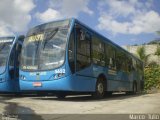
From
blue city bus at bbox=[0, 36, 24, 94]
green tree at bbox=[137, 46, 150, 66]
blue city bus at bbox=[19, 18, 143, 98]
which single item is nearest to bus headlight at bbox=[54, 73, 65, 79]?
blue city bus at bbox=[19, 18, 143, 98]

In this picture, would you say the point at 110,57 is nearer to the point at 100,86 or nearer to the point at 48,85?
the point at 100,86

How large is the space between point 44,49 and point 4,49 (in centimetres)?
347

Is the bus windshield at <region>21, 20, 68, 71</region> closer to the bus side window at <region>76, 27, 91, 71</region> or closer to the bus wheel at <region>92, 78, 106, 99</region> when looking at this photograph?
the bus side window at <region>76, 27, 91, 71</region>

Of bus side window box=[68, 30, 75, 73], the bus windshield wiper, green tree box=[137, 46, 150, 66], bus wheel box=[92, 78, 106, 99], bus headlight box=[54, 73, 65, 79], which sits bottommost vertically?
bus wheel box=[92, 78, 106, 99]

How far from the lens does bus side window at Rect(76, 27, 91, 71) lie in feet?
41.1

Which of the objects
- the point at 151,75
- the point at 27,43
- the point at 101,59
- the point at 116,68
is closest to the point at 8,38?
the point at 27,43

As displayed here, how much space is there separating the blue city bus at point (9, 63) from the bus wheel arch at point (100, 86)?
3.63 metres

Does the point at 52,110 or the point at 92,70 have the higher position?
the point at 92,70

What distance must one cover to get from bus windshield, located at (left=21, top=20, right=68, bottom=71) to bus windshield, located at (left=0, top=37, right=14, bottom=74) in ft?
6.62

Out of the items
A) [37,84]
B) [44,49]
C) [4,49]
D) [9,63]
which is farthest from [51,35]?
[4,49]

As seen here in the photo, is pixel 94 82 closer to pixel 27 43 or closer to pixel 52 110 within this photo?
pixel 27 43

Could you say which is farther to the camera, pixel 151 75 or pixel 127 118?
pixel 151 75

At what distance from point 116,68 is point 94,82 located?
12.8ft

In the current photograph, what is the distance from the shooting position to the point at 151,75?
108ft
